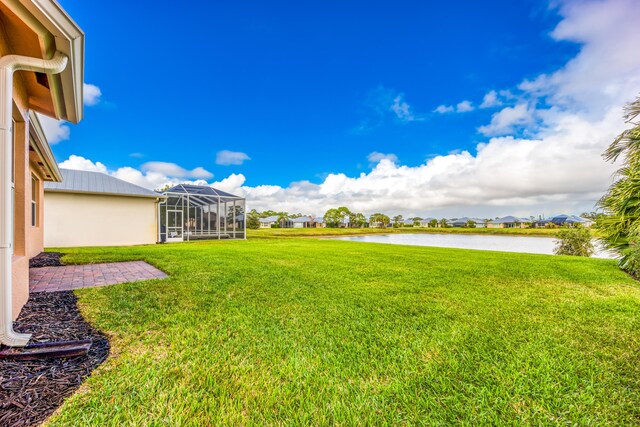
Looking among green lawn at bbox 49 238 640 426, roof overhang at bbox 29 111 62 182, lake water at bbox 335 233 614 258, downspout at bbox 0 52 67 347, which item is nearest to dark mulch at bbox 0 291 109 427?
green lawn at bbox 49 238 640 426

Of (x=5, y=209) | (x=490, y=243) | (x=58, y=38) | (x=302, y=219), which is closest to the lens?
(x=5, y=209)

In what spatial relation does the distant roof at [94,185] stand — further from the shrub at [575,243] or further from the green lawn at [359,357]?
the shrub at [575,243]

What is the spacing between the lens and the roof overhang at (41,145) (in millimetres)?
4614

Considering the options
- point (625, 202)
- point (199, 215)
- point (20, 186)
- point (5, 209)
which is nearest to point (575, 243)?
point (625, 202)

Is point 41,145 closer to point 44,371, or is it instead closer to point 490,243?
point 44,371

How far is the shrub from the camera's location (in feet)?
48.3

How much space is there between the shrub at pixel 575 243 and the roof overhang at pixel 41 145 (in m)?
21.6

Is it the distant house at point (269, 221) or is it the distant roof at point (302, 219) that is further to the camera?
the distant roof at point (302, 219)

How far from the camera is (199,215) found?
17.4 m

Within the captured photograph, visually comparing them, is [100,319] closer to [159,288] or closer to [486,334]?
[159,288]

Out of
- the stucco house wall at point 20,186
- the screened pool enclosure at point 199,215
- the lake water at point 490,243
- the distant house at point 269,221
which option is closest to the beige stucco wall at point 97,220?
the screened pool enclosure at point 199,215

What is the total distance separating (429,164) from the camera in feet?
84.3

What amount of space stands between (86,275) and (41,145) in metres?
2.90

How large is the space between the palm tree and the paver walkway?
9.95m
